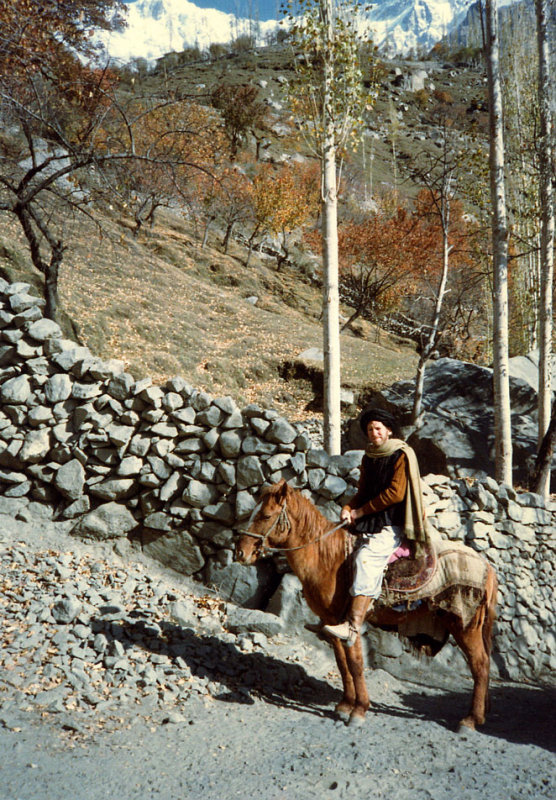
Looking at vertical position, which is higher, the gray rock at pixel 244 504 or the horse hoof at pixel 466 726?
the gray rock at pixel 244 504

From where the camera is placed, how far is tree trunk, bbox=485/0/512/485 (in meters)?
8.91

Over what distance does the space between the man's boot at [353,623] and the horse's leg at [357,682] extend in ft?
0.42

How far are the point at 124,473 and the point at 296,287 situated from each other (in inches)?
1147

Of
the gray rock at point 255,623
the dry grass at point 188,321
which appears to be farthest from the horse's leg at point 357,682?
the dry grass at point 188,321

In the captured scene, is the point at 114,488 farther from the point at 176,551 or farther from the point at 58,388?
the point at 58,388

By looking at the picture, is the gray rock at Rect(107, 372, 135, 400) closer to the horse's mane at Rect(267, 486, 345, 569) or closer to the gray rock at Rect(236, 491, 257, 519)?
the gray rock at Rect(236, 491, 257, 519)

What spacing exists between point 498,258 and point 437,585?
6.64 m

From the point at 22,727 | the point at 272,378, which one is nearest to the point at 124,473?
the point at 22,727

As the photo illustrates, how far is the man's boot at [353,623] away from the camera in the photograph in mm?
4312

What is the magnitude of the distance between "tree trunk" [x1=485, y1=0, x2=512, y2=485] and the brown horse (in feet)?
15.3

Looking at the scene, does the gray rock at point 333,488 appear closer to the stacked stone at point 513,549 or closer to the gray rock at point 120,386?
the stacked stone at point 513,549

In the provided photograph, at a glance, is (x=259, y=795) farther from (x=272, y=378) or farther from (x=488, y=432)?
(x=272, y=378)

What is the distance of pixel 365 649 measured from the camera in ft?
19.8

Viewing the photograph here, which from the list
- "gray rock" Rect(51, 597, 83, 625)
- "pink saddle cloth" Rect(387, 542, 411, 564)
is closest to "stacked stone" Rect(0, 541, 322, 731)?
"gray rock" Rect(51, 597, 83, 625)
